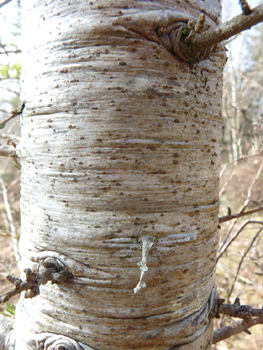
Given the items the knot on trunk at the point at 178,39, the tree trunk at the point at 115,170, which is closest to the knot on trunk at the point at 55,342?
the tree trunk at the point at 115,170

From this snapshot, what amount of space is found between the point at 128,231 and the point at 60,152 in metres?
0.36

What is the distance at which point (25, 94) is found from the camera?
97 cm

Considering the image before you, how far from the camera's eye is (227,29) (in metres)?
0.67

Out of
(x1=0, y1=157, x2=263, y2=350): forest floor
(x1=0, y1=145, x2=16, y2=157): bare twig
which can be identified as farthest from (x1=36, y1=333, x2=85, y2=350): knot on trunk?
(x1=0, y1=157, x2=263, y2=350): forest floor

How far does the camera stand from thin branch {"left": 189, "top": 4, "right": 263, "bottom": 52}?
0.60 meters

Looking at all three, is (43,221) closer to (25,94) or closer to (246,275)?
(25,94)

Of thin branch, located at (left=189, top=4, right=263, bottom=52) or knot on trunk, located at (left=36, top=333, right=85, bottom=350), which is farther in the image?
knot on trunk, located at (left=36, top=333, right=85, bottom=350)

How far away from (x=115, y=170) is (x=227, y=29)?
0.52 metres

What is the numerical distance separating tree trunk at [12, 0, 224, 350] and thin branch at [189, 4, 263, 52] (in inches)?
3.7

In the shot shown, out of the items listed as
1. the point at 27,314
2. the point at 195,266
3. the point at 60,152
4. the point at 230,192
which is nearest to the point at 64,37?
the point at 60,152

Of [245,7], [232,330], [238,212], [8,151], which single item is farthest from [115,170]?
[238,212]

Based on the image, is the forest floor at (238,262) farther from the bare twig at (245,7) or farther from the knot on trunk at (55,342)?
the bare twig at (245,7)

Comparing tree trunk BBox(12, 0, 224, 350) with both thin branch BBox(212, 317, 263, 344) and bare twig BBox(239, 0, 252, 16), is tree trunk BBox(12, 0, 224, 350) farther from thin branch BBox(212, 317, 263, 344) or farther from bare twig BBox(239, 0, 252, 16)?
thin branch BBox(212, 317, 263, 344)

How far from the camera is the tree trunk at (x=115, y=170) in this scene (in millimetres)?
798
